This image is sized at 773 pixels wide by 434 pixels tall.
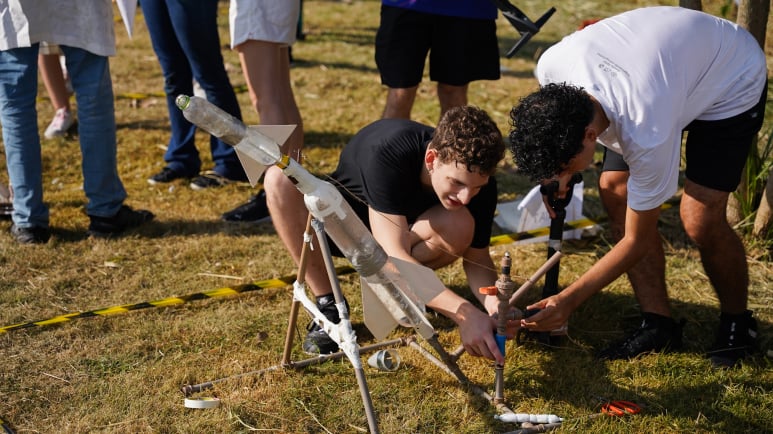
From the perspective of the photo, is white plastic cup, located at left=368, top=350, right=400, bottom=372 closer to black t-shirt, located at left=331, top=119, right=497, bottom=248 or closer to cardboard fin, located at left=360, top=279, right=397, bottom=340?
cardboard fin, located at left=360, top=279, right=397, bottom=340

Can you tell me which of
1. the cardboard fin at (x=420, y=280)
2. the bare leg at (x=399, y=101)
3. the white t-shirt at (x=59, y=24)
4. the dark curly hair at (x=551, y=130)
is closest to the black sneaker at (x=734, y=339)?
the dark curly hair at (x=551, y=130)

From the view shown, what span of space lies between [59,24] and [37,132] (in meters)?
0.64

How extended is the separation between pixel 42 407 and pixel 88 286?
3.46 feet

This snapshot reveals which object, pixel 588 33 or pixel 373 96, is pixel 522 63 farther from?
pixel 588 33

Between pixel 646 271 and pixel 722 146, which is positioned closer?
pixel 722 146

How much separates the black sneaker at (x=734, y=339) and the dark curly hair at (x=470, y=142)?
146cm

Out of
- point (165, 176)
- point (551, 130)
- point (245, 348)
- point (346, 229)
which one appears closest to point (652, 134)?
point (551, 130)

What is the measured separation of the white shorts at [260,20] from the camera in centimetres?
407

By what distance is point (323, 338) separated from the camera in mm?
3361

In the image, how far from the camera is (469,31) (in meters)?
4.38

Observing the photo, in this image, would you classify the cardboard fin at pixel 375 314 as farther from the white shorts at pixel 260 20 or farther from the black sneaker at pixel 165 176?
the black sneaker at pixel 165 176

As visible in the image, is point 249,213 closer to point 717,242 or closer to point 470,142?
point 470,142

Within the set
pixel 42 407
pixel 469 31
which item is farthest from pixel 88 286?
pixel 469 31

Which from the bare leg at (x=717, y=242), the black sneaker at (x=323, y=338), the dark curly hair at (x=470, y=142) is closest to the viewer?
the dark curly hair at (x=470, y=142)
